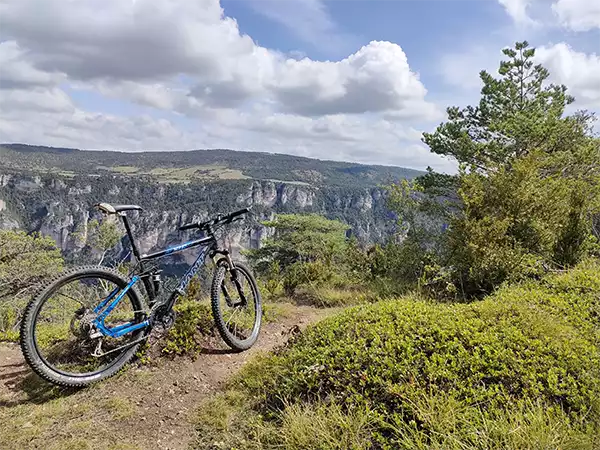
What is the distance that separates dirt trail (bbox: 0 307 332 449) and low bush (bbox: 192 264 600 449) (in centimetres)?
46

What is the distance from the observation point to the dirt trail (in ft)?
8.92

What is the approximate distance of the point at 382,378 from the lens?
8.85 ft

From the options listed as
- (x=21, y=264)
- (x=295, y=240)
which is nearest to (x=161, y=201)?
(x=295, y=240)

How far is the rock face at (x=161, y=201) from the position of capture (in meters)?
96.2

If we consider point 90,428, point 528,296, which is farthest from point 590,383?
point 90,428

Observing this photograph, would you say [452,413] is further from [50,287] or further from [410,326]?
[50,287]

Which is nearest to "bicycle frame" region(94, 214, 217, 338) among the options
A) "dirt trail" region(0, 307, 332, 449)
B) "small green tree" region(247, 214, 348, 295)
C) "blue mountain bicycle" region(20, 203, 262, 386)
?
"blue mountain bicycle" region(20, 203, 262, 386)

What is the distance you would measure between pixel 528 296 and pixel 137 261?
402cm

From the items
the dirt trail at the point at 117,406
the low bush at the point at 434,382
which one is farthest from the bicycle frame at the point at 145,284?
the low bush at the point at 434,382

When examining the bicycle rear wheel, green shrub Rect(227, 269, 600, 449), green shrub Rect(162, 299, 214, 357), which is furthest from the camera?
green shrub Rect(162, 299, 214, 357)

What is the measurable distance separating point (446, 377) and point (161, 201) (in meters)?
121

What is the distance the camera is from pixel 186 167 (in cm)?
18025

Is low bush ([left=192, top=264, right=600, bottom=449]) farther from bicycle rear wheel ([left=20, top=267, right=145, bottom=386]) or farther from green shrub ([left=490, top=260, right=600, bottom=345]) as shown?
bicycle rear wheel ([left=20, top=267, right=145, bottom=386])

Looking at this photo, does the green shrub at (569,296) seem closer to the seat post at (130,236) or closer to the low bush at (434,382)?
the low bush at (434,382)
